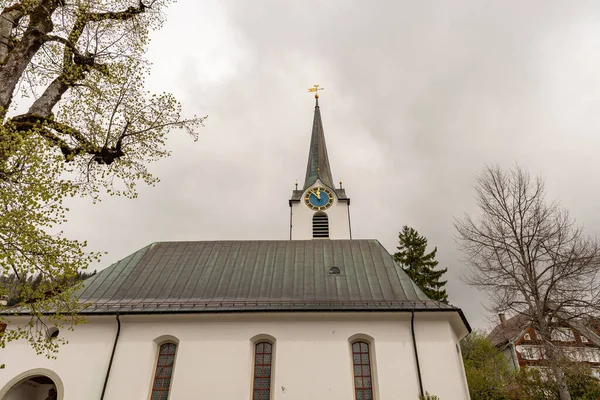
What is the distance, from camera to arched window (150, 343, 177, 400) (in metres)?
12.6

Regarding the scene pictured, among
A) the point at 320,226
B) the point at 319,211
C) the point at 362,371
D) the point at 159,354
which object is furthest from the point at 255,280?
the point at 319,211

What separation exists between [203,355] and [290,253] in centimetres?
644

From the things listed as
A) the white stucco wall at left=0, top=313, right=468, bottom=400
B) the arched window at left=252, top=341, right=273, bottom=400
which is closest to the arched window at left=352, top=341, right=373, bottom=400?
the white stucco wall at left=0, top=313, right=468, bottom=400

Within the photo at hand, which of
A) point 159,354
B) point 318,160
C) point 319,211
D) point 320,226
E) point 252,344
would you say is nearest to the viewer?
point 252,344

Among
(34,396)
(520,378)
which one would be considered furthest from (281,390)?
(520,378)

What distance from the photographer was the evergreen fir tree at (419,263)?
30.6 m

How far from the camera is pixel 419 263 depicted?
1268 inches

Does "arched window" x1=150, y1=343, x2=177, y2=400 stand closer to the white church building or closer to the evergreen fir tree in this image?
the white church building

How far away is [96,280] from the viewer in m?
16.0

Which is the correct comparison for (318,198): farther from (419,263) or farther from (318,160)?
(419,263)

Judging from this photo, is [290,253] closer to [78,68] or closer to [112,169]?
[112,169]

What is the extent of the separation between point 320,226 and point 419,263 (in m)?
13.9

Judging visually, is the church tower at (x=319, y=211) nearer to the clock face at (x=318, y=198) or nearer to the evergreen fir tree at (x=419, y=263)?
the clock face at (x=318, y=198)

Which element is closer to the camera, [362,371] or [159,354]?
[362,371]
